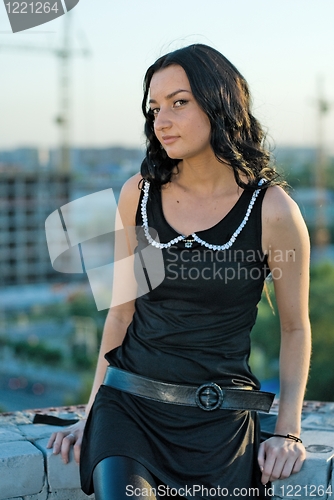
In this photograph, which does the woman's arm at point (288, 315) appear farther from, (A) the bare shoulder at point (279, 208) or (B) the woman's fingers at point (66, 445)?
(B) the woman's fingers at point (66, 445)

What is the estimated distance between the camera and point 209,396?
1.96 meters

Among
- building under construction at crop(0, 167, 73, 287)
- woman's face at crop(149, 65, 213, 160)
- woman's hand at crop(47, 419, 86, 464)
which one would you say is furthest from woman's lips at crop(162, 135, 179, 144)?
building under construction at crop(0, 167, 73, 287)

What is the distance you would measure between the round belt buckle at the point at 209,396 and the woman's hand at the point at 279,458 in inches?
7.8

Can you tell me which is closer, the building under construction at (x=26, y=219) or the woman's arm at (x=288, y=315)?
the woman's arm at (x=288, y=315)

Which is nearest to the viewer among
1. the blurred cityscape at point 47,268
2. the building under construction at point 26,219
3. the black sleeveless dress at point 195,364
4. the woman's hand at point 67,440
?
the black sleeveless dress at point 195,364

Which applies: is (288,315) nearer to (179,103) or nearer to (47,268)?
(179,103)

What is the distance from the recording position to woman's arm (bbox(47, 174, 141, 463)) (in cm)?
217

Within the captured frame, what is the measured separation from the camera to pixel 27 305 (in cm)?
6888

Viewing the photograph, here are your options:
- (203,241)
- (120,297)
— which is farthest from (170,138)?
(120,297)

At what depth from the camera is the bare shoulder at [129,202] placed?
2.18 meters

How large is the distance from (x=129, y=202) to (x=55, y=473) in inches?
33.0

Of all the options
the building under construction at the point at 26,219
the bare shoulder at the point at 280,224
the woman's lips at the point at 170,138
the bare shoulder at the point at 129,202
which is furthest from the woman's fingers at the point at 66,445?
the building under construction at the point at 26,219

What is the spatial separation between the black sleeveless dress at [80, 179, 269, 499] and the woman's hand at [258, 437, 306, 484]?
28 mm

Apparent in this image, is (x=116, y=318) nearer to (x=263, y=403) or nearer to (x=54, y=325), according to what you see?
(x=263, y=403)
